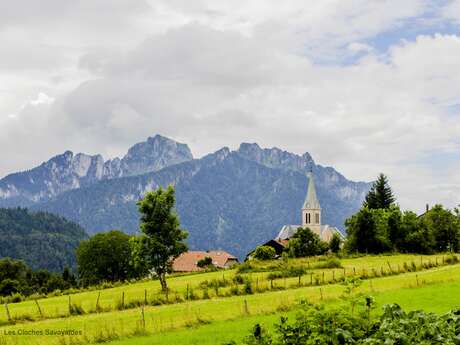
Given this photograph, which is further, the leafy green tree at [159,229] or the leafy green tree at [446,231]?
the leafy green tree at [446,231]

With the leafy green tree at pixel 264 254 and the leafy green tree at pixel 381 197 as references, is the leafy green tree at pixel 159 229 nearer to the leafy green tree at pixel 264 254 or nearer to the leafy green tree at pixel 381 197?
the leafy green tree at pixel 264 254

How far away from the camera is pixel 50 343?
2586cm

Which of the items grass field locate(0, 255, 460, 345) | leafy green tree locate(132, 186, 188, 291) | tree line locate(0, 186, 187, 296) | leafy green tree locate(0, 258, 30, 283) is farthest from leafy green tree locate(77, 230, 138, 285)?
grass field locate(0, 255, 460, 345)

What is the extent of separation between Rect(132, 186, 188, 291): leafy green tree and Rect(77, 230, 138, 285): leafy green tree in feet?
217

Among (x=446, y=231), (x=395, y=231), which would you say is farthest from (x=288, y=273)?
(x=446, y=231)

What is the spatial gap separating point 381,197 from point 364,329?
108382mm

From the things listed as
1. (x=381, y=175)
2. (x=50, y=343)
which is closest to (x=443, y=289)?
(x=50, y=343)

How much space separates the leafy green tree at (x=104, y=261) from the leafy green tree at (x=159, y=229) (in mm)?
66181

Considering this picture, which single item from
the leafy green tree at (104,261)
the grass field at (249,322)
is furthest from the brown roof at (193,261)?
the grass field at (249,322)

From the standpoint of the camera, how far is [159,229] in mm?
53906

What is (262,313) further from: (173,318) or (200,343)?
(200,343)

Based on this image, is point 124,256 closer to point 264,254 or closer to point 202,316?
point 264,254

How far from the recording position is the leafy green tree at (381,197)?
383 ft

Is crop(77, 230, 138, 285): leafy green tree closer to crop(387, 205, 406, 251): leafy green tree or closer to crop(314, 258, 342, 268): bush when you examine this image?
crop(387, 205, 406, 251): leafy green tree
